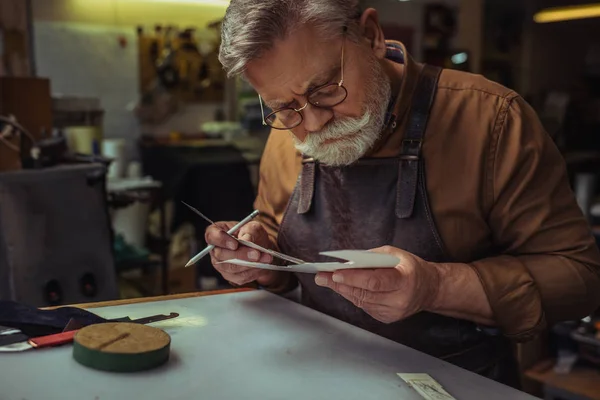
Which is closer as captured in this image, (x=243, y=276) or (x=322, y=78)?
(x=322, y=78)

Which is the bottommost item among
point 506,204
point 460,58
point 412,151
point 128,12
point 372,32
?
point 506,204

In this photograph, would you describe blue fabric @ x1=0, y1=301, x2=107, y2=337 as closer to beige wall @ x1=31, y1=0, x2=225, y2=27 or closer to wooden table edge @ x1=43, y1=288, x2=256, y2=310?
wooden table edge @ x1=43, y1=288, x2=256, y2=310

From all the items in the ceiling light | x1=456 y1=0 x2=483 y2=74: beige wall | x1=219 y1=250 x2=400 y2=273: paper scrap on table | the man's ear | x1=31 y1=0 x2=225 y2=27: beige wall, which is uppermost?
x1=31 y1=0 x2=225 y2=27: beige wall

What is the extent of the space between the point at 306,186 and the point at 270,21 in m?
0.49

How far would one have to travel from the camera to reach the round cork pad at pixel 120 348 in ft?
3.95

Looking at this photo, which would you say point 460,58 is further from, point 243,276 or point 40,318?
point 40,318

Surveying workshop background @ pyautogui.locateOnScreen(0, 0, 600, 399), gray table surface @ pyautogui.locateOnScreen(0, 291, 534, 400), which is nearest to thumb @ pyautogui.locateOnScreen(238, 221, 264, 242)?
gray table surface @ pyautogui.locateOnScreen(0, 291, 534, 400)

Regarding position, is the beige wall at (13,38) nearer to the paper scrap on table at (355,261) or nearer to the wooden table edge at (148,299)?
the wooden table edge at (148,299)

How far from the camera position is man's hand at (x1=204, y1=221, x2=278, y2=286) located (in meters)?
1.60

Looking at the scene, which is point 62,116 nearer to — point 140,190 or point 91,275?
point 140,190

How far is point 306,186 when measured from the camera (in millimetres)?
1771

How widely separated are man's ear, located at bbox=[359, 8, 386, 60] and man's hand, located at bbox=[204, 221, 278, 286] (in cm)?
56

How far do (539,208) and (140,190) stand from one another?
3.25 meters

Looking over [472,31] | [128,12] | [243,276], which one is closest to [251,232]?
[243,276]
